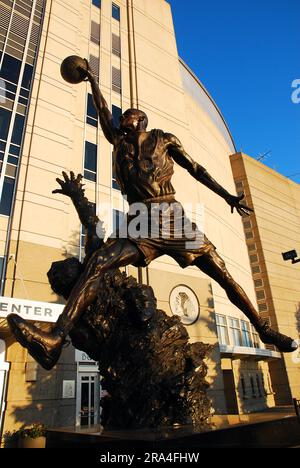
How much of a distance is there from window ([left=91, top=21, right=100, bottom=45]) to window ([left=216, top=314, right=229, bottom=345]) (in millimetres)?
18863

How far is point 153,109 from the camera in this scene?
22.2 m

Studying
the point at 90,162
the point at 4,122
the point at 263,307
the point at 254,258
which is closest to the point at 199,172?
the point at 4,122

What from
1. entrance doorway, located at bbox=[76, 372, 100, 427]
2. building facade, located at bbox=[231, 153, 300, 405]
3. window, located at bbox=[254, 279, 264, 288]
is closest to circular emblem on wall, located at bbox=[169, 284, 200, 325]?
entrance doorway, located at bbox=[76, 372, 100, 427]

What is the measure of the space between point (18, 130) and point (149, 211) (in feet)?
46.3

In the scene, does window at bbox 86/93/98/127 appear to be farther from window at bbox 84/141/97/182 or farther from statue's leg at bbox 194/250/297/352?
statue's leg at bbox 194/250/297/352

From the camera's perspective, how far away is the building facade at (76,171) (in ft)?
41.1

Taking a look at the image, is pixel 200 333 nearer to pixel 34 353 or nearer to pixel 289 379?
pixel 34 353

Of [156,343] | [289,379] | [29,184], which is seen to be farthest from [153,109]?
[289,379]

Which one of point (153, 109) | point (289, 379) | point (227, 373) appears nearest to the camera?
point (153, 109)

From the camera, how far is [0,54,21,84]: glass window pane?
53.3 ft

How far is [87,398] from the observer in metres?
13.7

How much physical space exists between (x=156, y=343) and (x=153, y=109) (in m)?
20.6

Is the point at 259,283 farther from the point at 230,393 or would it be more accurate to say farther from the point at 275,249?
the point at 230,393
